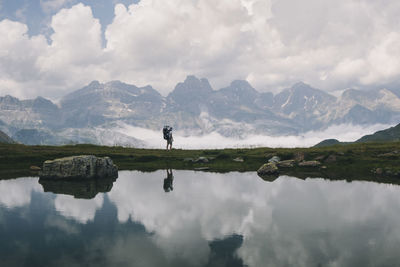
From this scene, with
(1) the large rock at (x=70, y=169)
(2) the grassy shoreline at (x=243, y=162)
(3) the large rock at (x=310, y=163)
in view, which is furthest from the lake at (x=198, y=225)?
(3) the large rock at (x=310, y=163)

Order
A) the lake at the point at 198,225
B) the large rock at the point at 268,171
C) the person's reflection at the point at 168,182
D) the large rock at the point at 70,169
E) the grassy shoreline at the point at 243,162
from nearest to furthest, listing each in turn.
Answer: the lake at the point at 198,225 → the person's reflection at the point at 168,182 → the large rock at the point at 70,169 → the grassy shoreline at the point at 243,162 → the large rock at the point at 268,171

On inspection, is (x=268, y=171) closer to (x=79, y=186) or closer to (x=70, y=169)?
(x=79, y=186)

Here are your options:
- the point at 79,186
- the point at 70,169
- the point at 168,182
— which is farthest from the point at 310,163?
the point at 70,169

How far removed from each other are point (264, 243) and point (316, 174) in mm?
34636

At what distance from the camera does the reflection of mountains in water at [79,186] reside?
37.0 m

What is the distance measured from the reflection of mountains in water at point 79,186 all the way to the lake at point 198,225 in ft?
0.43

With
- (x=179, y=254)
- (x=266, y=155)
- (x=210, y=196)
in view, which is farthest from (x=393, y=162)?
(x=179, y=254)

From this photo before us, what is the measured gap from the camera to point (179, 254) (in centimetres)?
1975

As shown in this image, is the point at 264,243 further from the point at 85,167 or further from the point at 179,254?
the point at 85,167

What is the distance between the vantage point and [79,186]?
4184 cm

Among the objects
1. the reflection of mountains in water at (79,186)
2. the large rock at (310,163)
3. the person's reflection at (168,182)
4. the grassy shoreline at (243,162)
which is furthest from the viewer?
the large rock at (310,163)

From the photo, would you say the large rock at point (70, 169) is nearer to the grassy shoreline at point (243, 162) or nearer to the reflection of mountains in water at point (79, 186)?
the reflection of mountains in water at point (79, 186)

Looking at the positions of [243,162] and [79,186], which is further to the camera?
[243,162]

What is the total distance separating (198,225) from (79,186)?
23.4m
